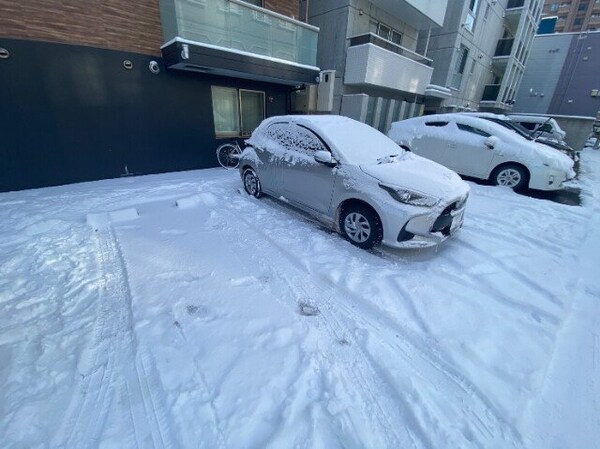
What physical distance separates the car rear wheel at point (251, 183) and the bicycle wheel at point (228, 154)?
2.80m

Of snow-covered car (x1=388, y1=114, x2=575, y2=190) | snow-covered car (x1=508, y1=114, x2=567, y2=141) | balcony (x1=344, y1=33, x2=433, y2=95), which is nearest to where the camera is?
snow-covered car (x1=388, y1=114, x2=575, y2=190)

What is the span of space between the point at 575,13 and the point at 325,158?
69917 mm

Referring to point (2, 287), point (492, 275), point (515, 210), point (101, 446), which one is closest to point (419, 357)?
point (492, 275)

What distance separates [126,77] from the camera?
608 cm

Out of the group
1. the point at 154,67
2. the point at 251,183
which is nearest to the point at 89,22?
the point at 154,67

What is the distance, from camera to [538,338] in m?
2.27

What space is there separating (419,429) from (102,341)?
2.40 m

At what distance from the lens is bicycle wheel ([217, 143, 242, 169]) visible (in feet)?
26.1

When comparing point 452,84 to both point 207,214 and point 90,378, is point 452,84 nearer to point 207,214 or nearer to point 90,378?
point 207,214

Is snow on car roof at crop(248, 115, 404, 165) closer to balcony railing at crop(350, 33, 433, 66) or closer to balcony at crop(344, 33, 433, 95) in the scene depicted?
balcony at crop(344, 33, 433, 95)

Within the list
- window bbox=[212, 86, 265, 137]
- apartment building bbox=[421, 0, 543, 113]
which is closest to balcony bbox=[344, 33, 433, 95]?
window bbox=[212, 86, 265, 137]

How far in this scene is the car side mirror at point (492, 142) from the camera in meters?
6.12

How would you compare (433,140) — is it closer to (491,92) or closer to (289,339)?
(289,339)

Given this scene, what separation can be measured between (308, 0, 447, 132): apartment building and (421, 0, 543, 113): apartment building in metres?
2.37
